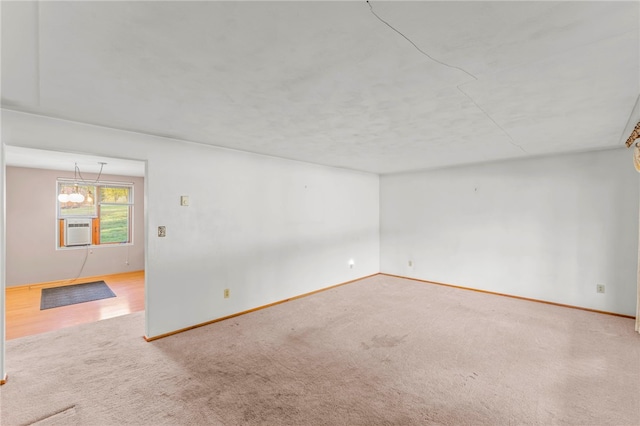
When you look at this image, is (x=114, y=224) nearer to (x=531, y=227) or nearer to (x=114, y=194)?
(x=114, y=194)

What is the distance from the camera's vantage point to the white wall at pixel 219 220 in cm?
304

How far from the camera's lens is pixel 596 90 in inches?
81.5

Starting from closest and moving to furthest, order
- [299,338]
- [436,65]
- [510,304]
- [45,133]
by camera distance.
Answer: [436,65] < [45,133] < [299,338] < [510,304]

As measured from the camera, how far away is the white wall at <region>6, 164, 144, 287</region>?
5422mm

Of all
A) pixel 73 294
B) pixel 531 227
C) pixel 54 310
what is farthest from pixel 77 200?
pixel 531 227

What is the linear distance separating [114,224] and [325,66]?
280 inches

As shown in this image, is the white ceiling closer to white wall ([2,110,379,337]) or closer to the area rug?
white wall ([2,110,379,337])

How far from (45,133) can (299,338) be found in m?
3.21

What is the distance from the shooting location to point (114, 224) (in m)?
6.73

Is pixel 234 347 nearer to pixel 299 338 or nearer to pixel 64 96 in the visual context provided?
pixel 299 338

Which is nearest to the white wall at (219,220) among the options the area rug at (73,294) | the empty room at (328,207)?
the empty room at (328,207)

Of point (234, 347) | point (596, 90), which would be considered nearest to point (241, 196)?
point (234, 347)

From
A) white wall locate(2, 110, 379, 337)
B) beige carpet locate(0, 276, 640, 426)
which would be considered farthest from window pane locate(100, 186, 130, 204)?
white wall locate(2, 110, 379, 337)

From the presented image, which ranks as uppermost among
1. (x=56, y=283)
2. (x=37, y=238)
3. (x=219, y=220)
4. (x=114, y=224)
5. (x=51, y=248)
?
(x=219, y=220)
